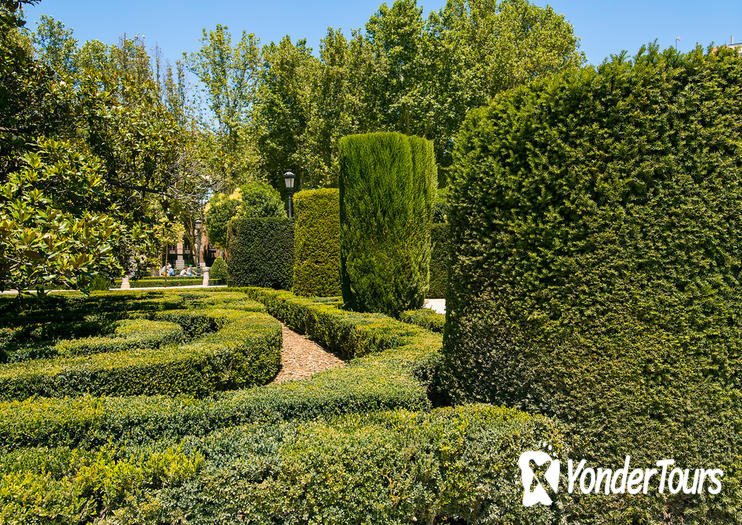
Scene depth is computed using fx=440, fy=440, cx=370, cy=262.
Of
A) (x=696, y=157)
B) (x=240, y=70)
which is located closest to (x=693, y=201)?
(x=696, y=157)

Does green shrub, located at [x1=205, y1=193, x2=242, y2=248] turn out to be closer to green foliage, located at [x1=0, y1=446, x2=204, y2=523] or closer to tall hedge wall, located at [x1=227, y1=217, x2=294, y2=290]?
tall hedge wall, located at [x1=227, y1=217, x2=294, y2=290]

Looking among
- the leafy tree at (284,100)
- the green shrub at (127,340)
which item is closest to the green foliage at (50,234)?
the green shrub at (127,340)

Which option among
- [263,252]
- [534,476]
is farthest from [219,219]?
[534,476]

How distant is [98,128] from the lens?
8.01m

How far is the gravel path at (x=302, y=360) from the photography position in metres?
7.26

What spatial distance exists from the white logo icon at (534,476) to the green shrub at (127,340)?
5130 millimetres

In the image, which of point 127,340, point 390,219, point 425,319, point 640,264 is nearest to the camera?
point 640,264

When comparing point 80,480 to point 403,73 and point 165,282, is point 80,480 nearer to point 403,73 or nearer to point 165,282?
point 165,282

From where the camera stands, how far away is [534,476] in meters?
3.02

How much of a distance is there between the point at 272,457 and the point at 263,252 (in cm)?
1444

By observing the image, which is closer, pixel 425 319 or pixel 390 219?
pixel 425 319

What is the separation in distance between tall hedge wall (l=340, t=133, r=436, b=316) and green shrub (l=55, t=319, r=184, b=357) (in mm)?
3615

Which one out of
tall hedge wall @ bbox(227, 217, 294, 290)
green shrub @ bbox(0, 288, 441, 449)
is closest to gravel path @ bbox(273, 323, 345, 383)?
green shrub @ bbox(0, 288, 441, 449)

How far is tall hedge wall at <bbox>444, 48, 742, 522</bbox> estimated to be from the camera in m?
3.04
